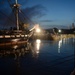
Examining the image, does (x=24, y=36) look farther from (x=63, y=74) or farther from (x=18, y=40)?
(x=63, y=74)

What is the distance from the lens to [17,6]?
2694 inches

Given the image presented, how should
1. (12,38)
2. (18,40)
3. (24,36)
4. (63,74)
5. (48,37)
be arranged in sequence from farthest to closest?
(48,37)
(24,36)
(18,40)
(12,38)
(63,74)

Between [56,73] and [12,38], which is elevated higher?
[12,38]

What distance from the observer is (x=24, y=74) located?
16703 millimetres

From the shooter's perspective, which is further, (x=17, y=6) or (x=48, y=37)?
(x=48, y=37)

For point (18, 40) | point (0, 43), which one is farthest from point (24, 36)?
point (0, 43)

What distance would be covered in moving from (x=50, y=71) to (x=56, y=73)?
0.88m

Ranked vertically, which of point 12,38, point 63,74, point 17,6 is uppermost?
point 17,6

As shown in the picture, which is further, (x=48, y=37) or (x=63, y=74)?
(x=48, y=37)

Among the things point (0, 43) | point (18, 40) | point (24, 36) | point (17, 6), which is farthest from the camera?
point (17, 6)

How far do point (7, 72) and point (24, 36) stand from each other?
141 feet

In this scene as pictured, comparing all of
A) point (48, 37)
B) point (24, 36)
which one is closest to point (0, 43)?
point (24, 36)

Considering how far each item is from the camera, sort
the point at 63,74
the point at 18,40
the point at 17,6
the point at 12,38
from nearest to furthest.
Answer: the point at 63,74
the point at 12,38
the point at 18,40
the point at 17,6

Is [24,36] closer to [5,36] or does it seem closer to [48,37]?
[5,36]
